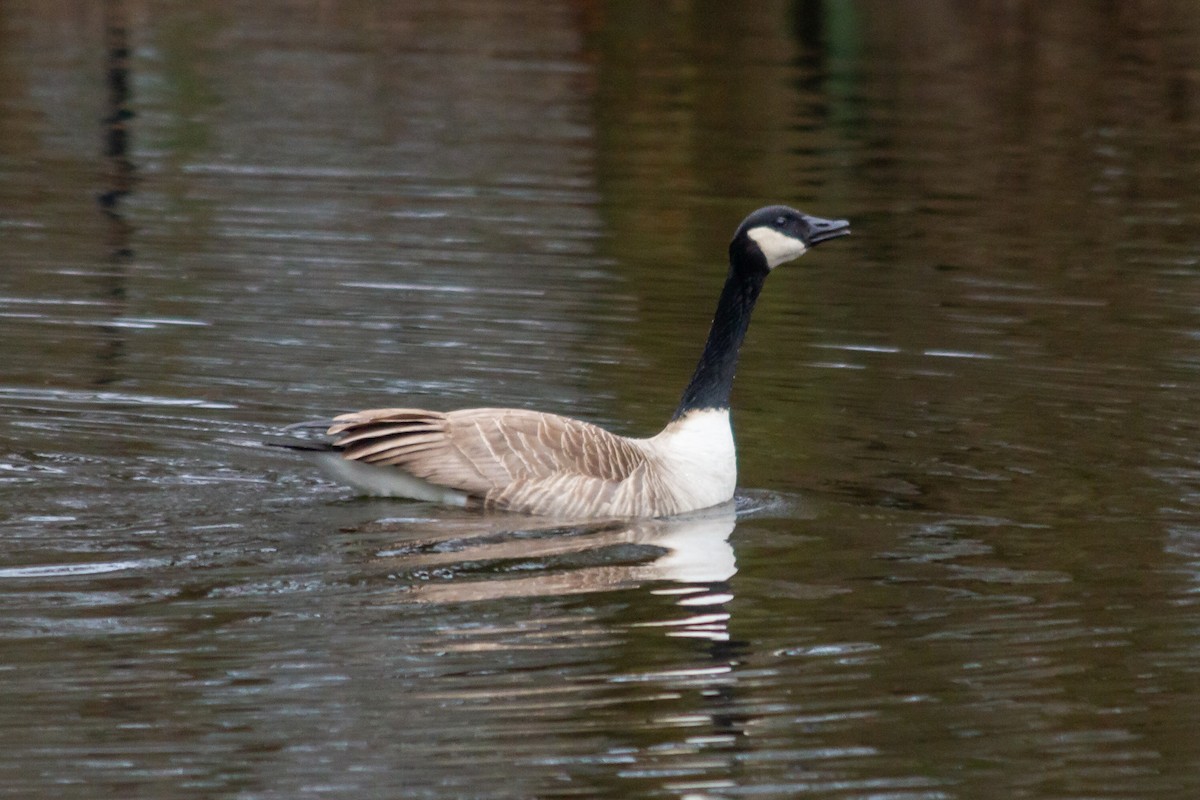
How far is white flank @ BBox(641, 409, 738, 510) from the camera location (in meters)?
11.0

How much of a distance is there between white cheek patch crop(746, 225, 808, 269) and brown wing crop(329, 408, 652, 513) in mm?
1660

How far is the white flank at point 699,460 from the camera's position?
11.0 metres

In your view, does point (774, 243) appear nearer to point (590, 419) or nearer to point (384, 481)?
point (590, 419)

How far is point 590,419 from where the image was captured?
13.0 metres

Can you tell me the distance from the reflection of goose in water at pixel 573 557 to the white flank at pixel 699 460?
18 cm

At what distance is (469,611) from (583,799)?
7.12ft

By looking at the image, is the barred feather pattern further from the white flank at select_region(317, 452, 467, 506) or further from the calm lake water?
the calm lake water

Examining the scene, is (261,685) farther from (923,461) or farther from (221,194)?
(221,194)

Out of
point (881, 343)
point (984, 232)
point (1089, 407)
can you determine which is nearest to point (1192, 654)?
point (1089, 407)

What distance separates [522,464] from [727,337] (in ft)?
5.71

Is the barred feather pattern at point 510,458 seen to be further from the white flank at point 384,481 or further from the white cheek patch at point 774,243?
the white cheek patch at point 774,243

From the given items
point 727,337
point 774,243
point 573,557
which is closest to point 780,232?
point 774,243

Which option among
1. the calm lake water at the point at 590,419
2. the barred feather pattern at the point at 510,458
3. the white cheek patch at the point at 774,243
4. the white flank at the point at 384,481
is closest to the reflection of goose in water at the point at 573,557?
the calm lake water at the point at 590,419

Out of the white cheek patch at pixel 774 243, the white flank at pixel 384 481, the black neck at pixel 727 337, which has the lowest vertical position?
the white flank at pixel 384 481
